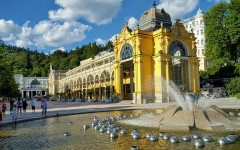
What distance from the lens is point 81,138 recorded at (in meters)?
14.2

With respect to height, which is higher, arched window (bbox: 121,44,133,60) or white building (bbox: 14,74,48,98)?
arched window (bbox: 121,44,133,60)

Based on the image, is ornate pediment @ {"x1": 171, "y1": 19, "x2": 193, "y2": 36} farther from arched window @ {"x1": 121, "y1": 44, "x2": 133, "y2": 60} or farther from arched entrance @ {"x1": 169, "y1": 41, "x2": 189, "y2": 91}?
arched window @ {"x1": 121, "y1": 44, "x2": 133, "y2": 60}

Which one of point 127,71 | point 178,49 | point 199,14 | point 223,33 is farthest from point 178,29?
point 199,14

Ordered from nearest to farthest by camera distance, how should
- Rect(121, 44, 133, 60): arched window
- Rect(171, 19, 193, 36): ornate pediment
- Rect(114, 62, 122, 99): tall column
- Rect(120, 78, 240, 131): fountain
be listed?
Rect(120, 78, 240, 131): fountain, Rect(171, 19, 193, 36): ornate pediment, Rect(121, 44, 133, 60): arched window, Rect(114, 62, 122, 99): tall column

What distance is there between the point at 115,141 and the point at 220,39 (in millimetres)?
51750

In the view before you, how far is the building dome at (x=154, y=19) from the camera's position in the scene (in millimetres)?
54562

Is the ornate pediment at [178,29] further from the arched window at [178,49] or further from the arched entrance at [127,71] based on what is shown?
the arched entrance at [127,71]

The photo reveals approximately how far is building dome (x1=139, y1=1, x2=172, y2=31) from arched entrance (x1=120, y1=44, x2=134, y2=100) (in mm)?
6328

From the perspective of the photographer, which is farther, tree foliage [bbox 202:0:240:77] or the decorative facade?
tree foliage [bbox 202:0:240:77]

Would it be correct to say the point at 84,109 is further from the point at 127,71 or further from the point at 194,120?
the point at 127,71

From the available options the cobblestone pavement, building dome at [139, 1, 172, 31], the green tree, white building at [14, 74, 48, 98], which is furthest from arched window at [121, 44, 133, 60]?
white building at [14, 74, 48, 98]

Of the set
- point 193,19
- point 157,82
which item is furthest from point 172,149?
point 193,19

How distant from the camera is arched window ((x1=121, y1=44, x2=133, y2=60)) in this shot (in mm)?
53734

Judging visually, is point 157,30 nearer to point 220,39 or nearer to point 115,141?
point 220,39
